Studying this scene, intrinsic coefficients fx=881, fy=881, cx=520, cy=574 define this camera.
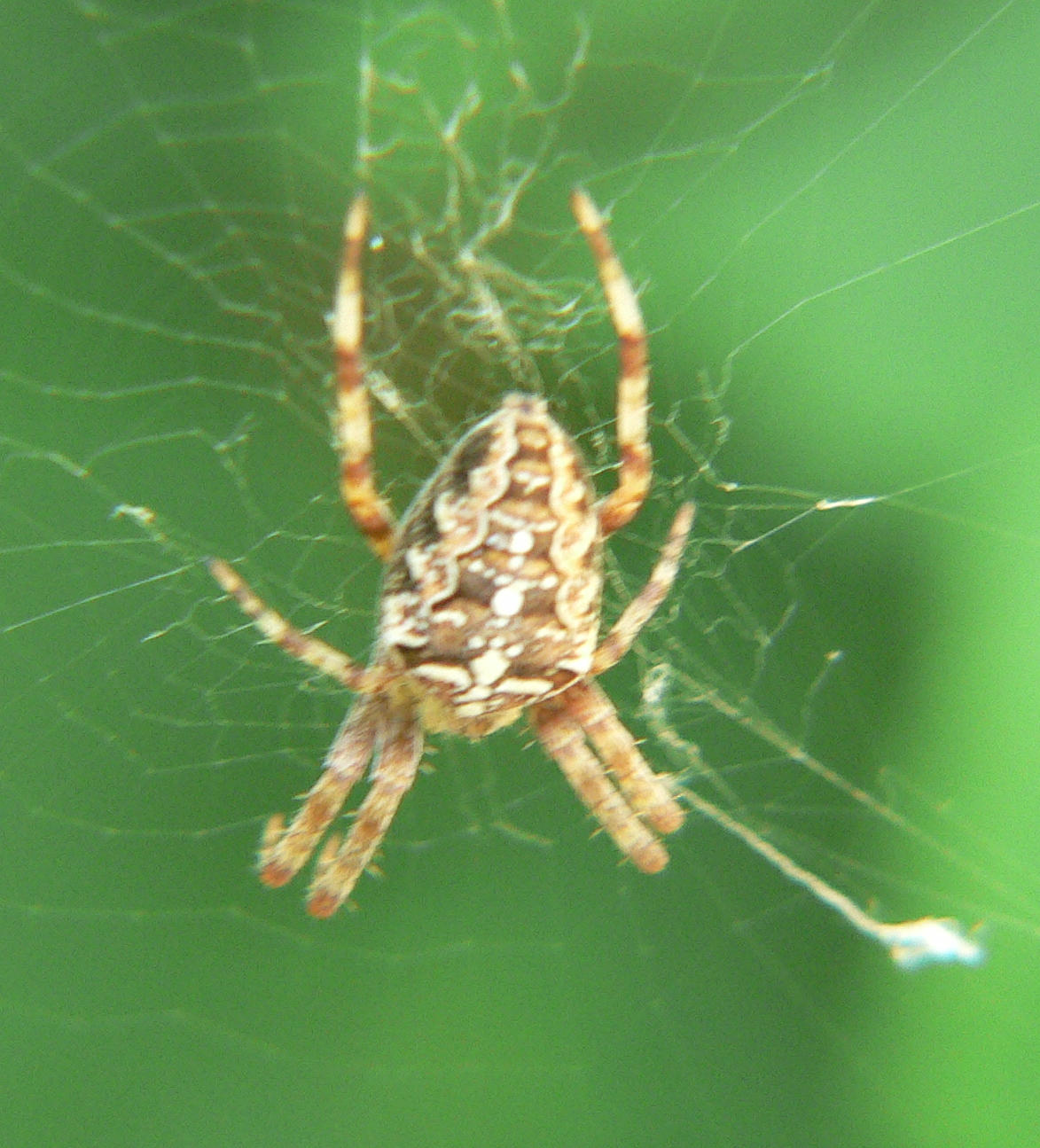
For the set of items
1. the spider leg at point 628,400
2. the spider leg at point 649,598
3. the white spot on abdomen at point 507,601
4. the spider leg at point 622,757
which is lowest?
the spider leg at point 622,757

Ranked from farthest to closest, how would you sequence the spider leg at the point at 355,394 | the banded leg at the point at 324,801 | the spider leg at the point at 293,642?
the banded leg at the point at 324,801, the spider leg at the point at 293,642, the spider leg at the point at 355,394

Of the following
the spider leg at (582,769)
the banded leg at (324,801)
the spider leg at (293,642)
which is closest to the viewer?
the spider leg at (293,642)

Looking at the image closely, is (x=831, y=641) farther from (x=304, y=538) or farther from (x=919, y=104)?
(x=304, y=538)

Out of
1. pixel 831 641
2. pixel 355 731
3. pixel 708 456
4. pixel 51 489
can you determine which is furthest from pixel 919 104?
pixel 51 489

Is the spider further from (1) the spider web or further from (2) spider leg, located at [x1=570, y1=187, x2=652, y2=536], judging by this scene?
(1) the spider web

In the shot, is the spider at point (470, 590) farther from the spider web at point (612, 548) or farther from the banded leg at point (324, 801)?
the spider web at point (612, 548)

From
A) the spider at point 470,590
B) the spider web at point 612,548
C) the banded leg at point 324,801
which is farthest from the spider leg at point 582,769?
the banded leg at point 324,801

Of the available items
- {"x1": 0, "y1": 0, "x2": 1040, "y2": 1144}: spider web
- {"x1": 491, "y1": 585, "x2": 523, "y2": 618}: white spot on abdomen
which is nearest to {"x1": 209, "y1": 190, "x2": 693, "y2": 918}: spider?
{"x1": 491, "y1": 585, "x2": 523, "y2": 618}: white spot on abdomen

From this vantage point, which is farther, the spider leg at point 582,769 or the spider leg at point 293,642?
the spider leg at point 582,769
